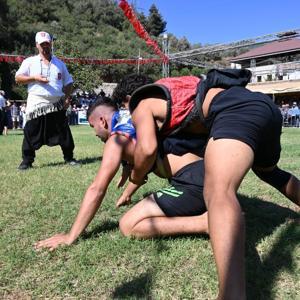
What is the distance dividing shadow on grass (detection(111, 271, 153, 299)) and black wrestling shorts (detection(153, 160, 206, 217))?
66 centimetres

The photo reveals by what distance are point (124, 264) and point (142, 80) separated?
1.28 metres

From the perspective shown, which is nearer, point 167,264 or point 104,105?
point 167,264

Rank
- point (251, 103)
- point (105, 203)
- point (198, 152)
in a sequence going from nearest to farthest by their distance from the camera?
point (251, 103)
point (198, 152)
point (105, 203)

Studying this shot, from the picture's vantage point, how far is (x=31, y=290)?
2236 mm

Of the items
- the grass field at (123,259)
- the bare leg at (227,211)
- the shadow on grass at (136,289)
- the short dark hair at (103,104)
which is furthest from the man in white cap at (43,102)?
the bare leg at (227,211)

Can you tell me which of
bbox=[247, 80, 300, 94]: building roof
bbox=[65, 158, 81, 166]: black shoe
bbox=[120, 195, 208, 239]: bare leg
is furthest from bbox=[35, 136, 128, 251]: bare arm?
bbox=[247, 80, 300, 94]: building roof

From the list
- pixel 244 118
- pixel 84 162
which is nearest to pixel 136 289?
pixel 244 118

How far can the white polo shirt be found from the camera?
6148 millimetres

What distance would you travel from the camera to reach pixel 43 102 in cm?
623

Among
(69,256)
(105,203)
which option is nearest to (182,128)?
(69,256)

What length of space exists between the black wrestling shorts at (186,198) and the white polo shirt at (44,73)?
3.72m

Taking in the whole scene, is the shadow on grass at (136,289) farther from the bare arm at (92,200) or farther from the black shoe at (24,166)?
the black shoe at (24,166)

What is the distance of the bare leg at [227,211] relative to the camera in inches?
67.4

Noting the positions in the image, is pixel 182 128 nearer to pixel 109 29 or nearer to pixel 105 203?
pixel 105 203
